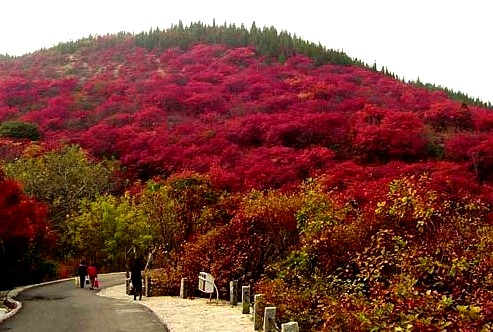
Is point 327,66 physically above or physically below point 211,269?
above

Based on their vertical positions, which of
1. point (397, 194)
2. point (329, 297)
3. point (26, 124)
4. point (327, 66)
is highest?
point (327, 66)

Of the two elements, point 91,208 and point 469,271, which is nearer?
point 469,271

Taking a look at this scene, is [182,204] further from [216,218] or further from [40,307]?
[40,307]

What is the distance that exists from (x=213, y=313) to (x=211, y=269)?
14.0ft

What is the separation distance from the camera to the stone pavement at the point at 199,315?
46.2 ft

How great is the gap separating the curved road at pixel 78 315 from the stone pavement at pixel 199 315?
42 centimetres

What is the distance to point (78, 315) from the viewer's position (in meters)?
17.2

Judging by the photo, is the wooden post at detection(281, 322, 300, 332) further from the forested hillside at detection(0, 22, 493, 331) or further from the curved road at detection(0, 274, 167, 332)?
the curved road at detection(0, 274, 167, 332)

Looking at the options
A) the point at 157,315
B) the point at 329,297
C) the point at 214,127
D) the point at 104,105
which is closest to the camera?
the point at 329,297

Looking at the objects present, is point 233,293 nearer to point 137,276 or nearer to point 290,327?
point 137,276

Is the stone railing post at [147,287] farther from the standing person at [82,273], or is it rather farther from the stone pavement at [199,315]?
the standing person at [82,273]

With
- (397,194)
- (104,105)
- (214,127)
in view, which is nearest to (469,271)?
(397,194)

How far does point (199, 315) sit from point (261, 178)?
21588mm

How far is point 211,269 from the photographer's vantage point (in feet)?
68.9
